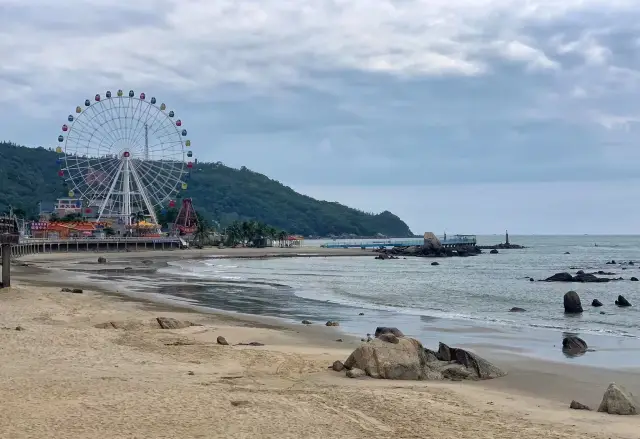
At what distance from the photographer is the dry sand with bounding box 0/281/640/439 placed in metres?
8.73

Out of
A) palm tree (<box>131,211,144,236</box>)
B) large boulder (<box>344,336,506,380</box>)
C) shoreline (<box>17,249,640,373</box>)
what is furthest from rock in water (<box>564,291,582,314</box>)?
palm tree (<box>131,211,144,236</box>)

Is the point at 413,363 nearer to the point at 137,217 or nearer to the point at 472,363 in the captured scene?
the point at 472,363

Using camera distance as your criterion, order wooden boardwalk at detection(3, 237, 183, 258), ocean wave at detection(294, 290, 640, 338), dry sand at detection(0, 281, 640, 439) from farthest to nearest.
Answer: wooden boardwalk at detection(3, 237, 183, 258)
ocean wave at detection(294, 290, 640, 338)
dry sand at detection(0, 281, 640, 439)

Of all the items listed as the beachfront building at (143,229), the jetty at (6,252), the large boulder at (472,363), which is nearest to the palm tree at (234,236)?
the beachfront building at (143,229)

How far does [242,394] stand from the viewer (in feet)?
34.7

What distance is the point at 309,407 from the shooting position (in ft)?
32.7

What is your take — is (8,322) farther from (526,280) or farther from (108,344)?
(526,280)

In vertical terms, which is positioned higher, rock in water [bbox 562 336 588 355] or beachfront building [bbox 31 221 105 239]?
beachfront building [bbox 31 221 105 239]

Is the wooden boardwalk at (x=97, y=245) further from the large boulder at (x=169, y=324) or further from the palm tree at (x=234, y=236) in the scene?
the large boulder at (x=169, y=324)

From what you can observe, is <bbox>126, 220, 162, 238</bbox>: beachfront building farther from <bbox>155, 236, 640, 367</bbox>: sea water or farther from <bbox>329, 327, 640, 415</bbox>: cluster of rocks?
<bbox>329, 327, 640, 415</bbox>: cluster of rocks

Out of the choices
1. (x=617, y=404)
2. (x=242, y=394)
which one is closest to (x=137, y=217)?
(x=242, y=394)

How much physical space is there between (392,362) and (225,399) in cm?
397

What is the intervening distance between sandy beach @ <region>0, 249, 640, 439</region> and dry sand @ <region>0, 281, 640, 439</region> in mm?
20

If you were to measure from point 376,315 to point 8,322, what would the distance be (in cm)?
1371
